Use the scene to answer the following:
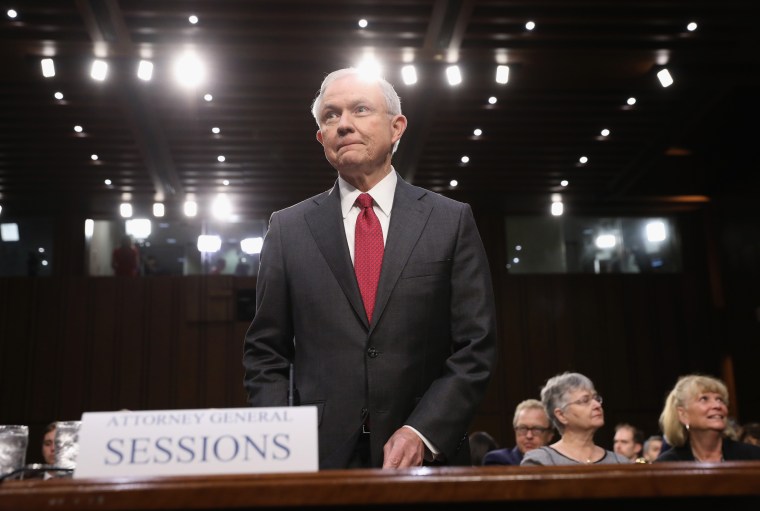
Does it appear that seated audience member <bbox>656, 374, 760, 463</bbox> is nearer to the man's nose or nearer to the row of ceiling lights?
the man's nose

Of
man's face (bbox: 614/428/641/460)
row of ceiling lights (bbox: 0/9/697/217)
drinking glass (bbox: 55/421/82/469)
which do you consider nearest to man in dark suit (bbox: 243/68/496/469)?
drinking glass (bbox: 55/421/82/469)

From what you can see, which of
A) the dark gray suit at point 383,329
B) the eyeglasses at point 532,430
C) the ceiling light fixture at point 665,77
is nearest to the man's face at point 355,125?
the dark gray suit at point 383,329

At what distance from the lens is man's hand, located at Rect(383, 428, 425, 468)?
4.72 feet

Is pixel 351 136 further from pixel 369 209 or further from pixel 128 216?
pixel 128 216

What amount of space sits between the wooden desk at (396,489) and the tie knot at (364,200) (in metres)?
0.96

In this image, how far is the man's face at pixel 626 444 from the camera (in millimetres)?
6762

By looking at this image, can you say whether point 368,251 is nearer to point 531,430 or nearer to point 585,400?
point 585,400

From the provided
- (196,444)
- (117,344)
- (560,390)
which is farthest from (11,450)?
(117,344)

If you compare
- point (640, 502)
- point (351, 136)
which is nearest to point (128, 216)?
point (351, 136)

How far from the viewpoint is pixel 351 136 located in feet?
5.88

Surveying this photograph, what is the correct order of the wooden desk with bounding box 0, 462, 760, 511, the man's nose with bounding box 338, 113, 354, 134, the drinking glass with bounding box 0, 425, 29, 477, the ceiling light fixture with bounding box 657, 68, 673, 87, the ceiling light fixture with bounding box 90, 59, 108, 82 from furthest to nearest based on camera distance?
1. the ceiling light fixture with bounding box 657, 68, 673, 87
2. the ceiling light fixture with bounding box 90, 59, 108, 82
3. the man's nose with bounding box 338, 113, 354, 134
4. the drinking glass with bounding box 0, 425, 29, 477
5. the wooden desk with bounding box 0, 462, 760, 511

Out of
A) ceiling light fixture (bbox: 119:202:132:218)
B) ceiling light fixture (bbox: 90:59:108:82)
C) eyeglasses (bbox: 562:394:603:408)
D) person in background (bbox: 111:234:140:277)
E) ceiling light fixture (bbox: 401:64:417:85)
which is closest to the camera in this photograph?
eyeglasses (bbox: 562:394:603:408)

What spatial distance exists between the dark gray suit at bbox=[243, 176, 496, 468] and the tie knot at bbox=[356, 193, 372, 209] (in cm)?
6

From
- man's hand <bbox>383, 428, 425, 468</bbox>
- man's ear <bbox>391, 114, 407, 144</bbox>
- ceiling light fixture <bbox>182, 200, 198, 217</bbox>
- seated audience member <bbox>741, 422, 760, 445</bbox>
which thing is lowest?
seated audience member <bbox>741, 422, 760, 445</bbox>
